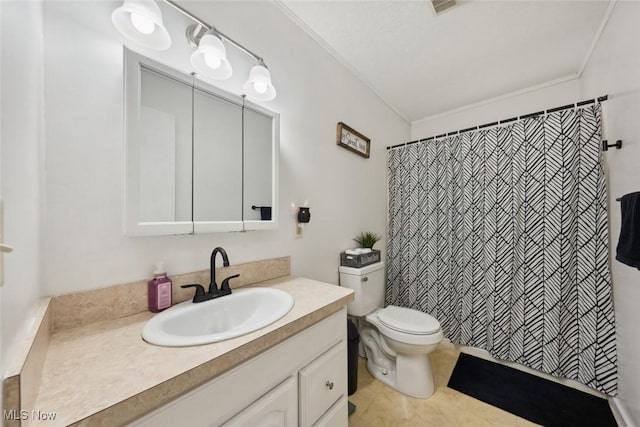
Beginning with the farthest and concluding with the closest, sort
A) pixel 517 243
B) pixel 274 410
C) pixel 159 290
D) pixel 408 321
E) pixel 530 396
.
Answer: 1. pixel 517 243
2. pixel 408 321
3. pixel 530 396
4. pixel 159 290
5. pixel 274 410

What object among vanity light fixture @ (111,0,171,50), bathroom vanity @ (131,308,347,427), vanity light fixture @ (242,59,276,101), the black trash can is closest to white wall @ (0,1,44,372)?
vanity light fixture @ (111,0,171,50)

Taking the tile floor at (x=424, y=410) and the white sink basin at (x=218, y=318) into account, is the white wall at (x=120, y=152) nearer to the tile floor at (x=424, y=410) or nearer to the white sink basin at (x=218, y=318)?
the white sink basin at (x=218, y=318)

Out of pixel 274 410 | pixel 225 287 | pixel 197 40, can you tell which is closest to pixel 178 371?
pixel 274 410

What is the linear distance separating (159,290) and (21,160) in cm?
53

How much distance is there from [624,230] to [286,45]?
74.3 inches

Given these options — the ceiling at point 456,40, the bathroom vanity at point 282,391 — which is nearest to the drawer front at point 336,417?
the bathroom vanity at point 282,391

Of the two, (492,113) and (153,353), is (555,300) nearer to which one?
(492,113)

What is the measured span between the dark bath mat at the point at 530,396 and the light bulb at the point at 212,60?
7.59 feet

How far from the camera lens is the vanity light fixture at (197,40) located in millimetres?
780

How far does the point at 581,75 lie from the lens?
1977mm

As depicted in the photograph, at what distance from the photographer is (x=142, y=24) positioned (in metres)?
0.81

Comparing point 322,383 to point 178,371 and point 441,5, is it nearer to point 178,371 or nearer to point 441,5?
point 178,371

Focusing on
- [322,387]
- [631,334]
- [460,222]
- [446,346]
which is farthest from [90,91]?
[446,346]

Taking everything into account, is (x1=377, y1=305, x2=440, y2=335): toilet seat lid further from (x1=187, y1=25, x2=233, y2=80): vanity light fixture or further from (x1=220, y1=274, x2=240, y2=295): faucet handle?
(x1=187, y1=25, x2=233, y2=80): vanity light fixture
